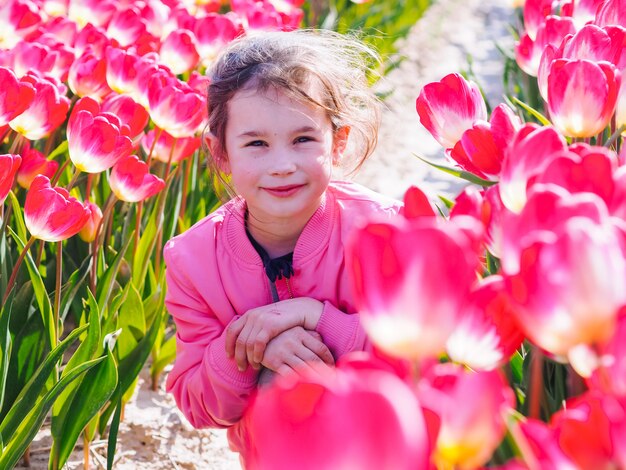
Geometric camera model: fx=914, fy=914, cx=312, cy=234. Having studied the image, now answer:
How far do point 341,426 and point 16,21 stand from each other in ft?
7.21

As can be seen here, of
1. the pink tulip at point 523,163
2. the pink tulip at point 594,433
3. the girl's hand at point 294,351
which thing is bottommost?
the girl's hand at point 294,351

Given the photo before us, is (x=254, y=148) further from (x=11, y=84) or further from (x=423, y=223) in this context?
(x=423, y=223)

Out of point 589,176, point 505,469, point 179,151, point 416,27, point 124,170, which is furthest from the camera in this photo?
point 416,27

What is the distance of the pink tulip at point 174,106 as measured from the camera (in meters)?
1.92

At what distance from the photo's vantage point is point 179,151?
205cm

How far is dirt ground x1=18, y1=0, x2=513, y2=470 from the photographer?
2.03 meters

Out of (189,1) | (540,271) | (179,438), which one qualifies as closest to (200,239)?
(179,438)

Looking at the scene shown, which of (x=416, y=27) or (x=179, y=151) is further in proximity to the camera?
(x=416, y=27)

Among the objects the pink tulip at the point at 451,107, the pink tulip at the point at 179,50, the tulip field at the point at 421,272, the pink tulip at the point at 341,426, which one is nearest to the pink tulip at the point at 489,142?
the tulip field at the point at 421,272

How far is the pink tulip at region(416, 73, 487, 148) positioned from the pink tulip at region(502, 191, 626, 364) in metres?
0.62

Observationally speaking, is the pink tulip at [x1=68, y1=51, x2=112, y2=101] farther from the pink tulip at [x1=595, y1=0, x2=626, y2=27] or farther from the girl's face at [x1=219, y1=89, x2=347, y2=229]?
the pink tulip at [x1=595, y1=0, x2=626, y2=27]

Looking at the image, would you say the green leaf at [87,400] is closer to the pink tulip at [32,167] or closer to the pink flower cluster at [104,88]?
the pink flower cluster at [104,88]

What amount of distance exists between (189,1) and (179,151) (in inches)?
50.7

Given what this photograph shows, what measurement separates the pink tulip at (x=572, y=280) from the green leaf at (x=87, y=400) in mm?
1086
